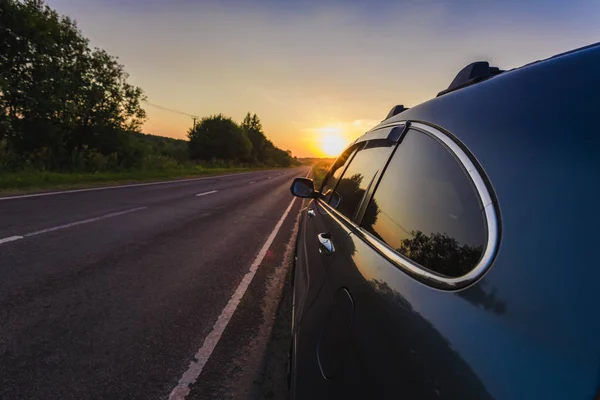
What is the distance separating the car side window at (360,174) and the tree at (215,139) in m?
57.2

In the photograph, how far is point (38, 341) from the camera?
9.25ft

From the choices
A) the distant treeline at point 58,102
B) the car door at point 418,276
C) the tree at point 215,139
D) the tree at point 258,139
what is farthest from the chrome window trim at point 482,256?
the tree at point 258,139

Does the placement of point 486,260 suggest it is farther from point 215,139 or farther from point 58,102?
point 215,139

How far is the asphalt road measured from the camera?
2.50 meters

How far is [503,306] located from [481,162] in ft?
1.43

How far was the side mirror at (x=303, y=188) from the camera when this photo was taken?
3650mm

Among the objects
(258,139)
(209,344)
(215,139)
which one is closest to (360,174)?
(209,344)

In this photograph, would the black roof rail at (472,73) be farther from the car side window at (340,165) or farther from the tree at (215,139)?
the tree at (215,139)

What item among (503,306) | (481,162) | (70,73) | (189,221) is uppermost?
(70,73)

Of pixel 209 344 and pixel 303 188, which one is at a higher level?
pixel 303 188

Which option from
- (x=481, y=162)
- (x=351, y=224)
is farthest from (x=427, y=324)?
(x=351, y=224)

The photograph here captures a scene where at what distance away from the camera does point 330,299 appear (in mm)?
1673

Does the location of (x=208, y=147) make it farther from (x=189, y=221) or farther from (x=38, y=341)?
(x=38, y=341)

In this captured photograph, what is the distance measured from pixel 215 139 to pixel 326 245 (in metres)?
58.6
